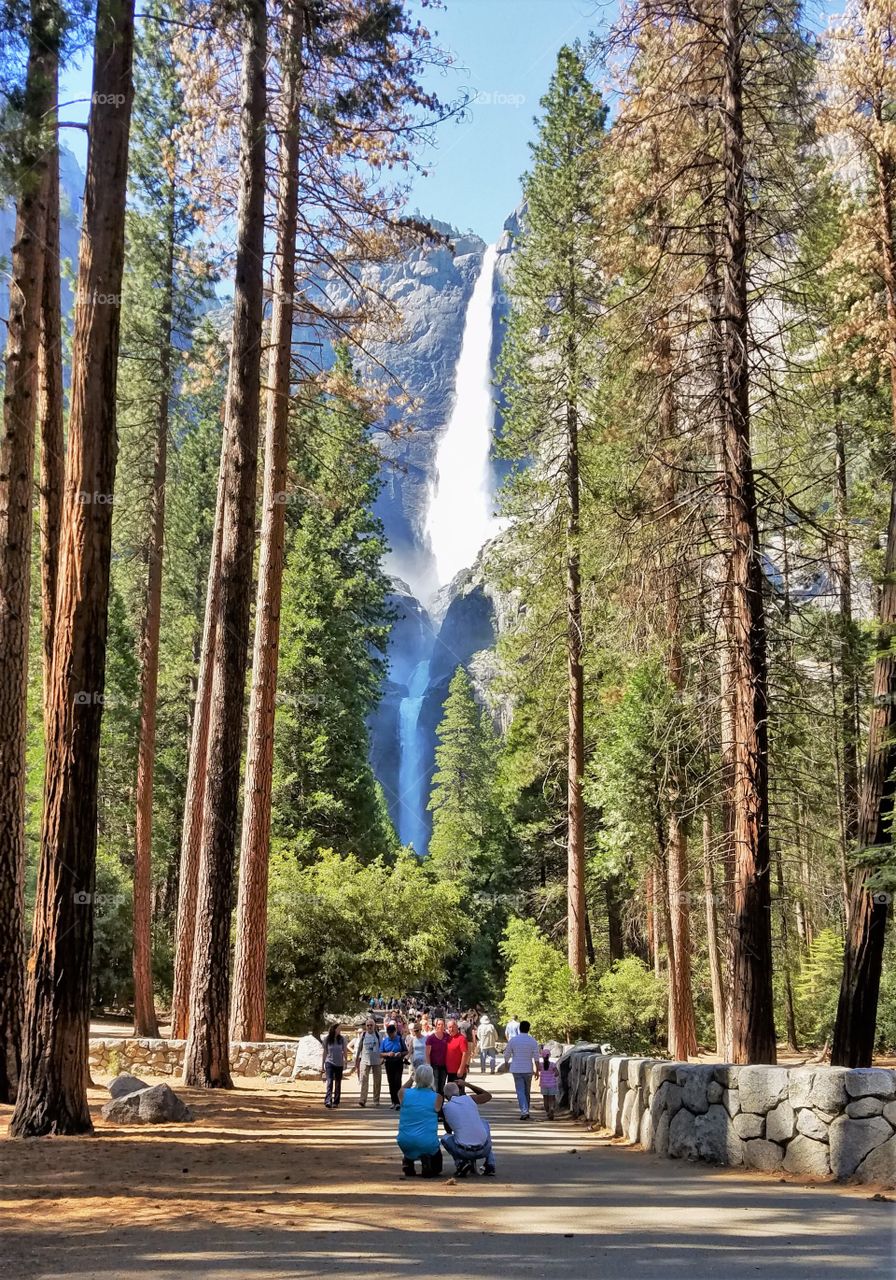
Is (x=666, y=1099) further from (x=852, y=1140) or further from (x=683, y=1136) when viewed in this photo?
(x=852, y=1140)

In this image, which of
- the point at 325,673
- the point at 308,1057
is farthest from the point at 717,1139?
the point at 325,673

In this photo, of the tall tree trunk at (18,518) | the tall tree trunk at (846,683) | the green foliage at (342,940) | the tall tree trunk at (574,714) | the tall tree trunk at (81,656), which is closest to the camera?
the tall tree trunk at (81,656)

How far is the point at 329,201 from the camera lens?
14.4 meters

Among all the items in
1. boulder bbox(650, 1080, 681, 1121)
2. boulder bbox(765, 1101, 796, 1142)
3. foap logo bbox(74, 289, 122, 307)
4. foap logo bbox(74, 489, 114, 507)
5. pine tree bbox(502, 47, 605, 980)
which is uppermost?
pine tree bbox(502, 47, 605, 980)

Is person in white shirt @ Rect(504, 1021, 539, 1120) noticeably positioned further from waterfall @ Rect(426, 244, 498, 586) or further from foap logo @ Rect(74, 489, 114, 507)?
waterfall @ Rect(426, 244, 498, 586)

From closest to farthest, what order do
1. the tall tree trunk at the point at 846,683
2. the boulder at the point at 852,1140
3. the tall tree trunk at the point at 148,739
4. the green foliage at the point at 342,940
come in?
the boulder at the point at 852,1140 → the tall tree trunk at the point at 846,683 → the green foliage at the point at 342,940 → the tall tree trunk at the point at 148,739

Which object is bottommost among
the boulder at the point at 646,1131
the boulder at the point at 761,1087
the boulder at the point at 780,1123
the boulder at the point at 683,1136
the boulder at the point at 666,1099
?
the boulder at the point at 646,1131

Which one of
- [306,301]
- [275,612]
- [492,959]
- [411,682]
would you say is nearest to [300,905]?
[275,612]

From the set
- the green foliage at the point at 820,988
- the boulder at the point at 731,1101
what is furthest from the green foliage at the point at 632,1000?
the boulder at the point at 731,1101

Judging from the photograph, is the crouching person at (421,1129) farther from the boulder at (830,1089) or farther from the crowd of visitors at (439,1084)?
the boulder at (830,1089)

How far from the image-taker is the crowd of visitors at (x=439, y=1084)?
7547 millimetres

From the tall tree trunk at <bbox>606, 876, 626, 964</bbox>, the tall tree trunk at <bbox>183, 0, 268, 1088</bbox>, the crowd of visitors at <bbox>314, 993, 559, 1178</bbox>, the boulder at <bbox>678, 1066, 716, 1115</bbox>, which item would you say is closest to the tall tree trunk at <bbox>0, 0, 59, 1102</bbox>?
the tall tree trunk at <bbox>183, 0, 268, 1088</bbox>

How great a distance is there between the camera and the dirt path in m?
4.52

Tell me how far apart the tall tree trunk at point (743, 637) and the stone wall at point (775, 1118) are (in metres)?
1.00
